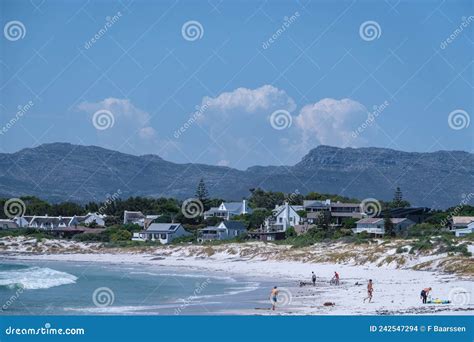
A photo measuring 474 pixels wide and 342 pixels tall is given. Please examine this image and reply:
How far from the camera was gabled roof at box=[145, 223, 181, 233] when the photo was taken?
182ft

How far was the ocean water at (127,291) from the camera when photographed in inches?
804

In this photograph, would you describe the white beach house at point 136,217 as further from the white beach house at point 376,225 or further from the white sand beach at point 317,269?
the white beach house at point 376,225

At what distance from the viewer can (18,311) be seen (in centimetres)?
2023

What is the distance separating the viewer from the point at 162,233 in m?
55.1

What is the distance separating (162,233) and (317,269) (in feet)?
81.3

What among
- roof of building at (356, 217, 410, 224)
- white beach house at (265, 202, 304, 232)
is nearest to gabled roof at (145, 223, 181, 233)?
white beach house at (265, 202, 304, 232)

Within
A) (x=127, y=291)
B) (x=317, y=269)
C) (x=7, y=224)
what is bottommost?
(x=127, y=291)

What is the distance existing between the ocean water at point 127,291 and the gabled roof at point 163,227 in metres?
14.9

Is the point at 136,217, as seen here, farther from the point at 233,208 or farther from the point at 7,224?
the point at 7,224

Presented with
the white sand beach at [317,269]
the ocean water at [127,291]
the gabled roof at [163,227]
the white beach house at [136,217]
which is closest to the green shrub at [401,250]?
the white sand beach at [317,269]

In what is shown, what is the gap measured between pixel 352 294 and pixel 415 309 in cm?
519

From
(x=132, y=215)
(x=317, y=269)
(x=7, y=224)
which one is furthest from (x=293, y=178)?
(x=317, y=269)

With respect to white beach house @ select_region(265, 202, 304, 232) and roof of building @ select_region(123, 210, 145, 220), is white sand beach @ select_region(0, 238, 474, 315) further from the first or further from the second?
roof of building @ select_region(123, 210, 145, 220)

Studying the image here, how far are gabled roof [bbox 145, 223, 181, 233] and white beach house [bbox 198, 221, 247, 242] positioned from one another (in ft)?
7.42
